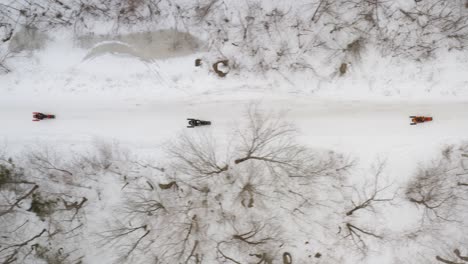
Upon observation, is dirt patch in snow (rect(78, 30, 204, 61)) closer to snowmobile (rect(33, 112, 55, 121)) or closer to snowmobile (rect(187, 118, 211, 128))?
snowmobile (rect(187, 118, 211, 128))

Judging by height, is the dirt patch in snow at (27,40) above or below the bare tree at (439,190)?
above

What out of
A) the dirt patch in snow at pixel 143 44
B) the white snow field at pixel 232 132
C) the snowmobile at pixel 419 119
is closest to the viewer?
the snowmobile at pixel 419 119

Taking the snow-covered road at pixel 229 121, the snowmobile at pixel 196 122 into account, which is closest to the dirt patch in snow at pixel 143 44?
the snow-covered road at pixel 229 121

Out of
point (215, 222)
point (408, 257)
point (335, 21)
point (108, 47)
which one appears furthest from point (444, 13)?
point (108, 47)

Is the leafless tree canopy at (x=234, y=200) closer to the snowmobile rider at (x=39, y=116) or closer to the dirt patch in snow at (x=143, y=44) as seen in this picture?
the dirt patch in snow at (x=143, y=44)

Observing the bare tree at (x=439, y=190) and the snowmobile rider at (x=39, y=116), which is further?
the snowmobile rider at (x=39, y=116)

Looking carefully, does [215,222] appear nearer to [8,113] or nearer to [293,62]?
[293,62]
